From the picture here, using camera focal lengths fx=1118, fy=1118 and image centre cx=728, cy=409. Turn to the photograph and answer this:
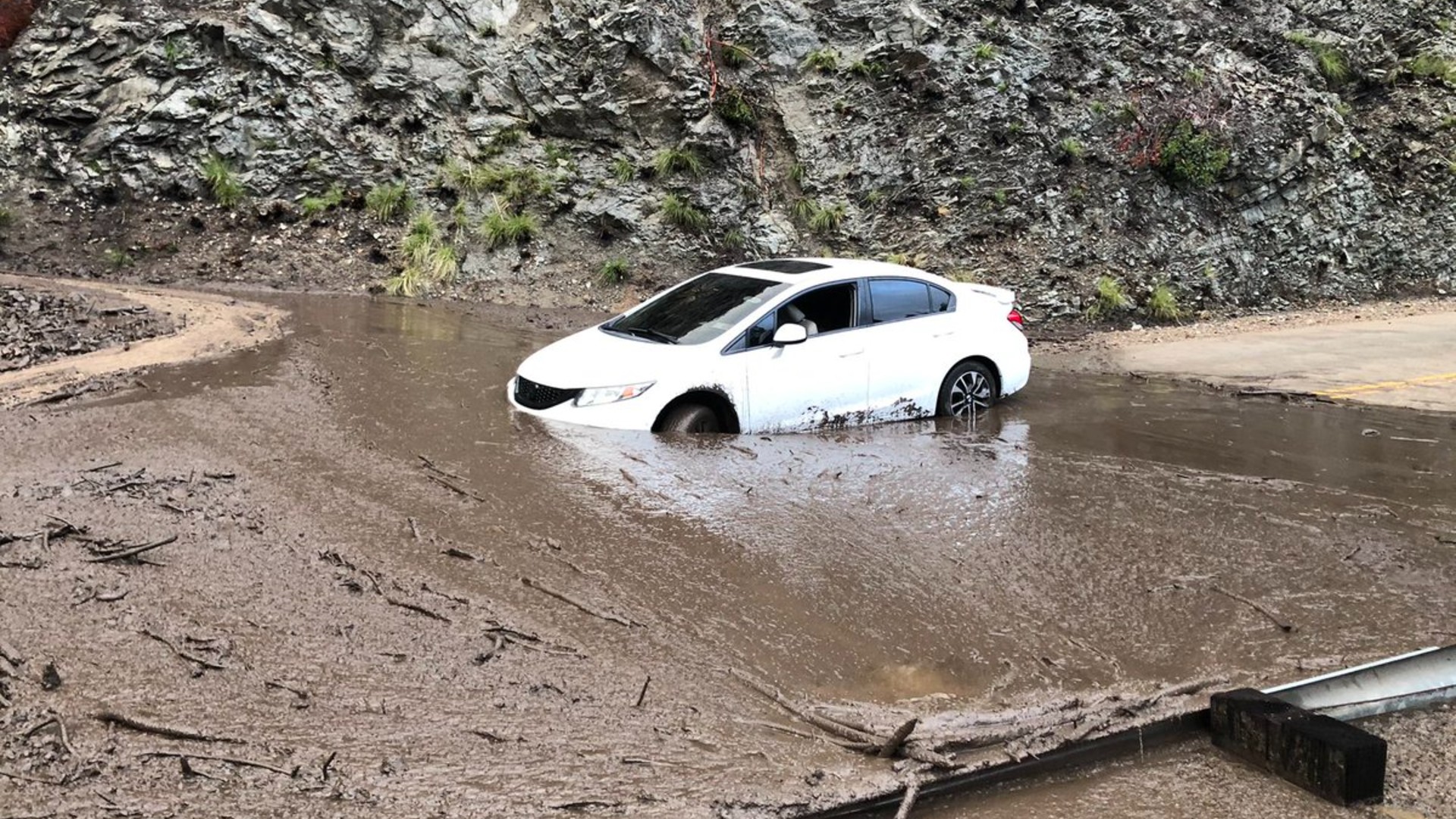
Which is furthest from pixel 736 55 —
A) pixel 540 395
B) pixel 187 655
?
pixel 187 655

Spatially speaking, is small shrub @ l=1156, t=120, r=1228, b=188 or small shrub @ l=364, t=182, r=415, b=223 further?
small shrub @ l=1156, t=120, r=1228, b=188

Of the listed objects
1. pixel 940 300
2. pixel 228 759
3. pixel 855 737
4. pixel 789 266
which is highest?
pixel 789 266

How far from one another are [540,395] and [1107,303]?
35.9 feet

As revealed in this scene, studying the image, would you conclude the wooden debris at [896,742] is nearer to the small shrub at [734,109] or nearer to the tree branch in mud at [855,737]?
the tree branch in mud at [855,737]

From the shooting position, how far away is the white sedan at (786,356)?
26.9 feet

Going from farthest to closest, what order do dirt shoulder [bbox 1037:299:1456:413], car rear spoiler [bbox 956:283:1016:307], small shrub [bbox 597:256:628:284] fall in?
1. small shrub [bbox 597:256:628:284]
2. dirt shoulder [bbox 1037:299:1456:413]
3. car rear spoiler [bbox 956:283:1016:307]

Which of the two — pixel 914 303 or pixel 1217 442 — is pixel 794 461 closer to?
pixel 914 303

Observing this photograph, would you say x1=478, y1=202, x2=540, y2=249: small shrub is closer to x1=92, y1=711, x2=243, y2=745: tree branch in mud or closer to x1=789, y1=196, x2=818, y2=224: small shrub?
x1=789, y1=196, x2=818, y2=224: small shrub

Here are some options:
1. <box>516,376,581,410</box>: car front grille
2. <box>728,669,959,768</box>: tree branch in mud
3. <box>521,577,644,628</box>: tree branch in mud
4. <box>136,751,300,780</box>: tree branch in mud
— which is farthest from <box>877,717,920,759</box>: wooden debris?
<box>516,376,581,410</box>: car front grille

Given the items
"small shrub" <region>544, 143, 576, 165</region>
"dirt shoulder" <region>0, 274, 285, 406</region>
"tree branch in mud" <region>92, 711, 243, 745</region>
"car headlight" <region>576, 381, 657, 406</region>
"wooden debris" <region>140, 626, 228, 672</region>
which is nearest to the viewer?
"tree branch in mud" <region>92, 711, 243, 745</region>

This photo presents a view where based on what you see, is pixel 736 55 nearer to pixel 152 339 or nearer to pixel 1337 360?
pixel 1337 360

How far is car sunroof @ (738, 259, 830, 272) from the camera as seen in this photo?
9641 millimetres

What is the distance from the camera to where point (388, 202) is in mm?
17891

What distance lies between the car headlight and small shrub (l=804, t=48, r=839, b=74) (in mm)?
13398
